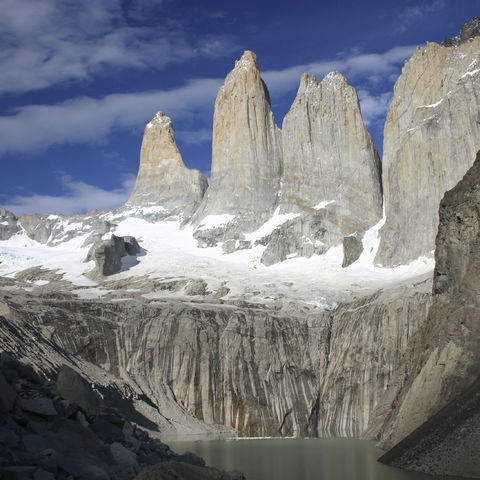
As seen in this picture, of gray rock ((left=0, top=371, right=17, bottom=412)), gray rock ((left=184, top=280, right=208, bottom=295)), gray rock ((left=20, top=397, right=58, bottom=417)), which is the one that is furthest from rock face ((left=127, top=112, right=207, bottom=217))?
gray rock ((left=0, top=371, right=17, bottom=412))

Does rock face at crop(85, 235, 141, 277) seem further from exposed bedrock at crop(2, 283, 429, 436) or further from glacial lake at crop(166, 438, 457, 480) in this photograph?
glacial lake at crop(166, 438, 457, 480)

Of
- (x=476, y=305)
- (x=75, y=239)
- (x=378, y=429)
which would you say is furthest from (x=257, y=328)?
(x=75, y=239)

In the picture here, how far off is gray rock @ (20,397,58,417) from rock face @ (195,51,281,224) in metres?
88.7

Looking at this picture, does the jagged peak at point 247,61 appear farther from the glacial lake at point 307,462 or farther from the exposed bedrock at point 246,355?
the glacial lake at point 307,462

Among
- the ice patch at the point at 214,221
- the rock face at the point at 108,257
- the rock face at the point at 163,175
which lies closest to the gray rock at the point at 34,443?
the rock face at the point at 108,257

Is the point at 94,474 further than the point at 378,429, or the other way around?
the point at 378,429

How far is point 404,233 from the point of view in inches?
3137

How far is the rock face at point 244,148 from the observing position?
346 ft

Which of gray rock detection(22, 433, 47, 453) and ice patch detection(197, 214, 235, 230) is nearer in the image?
gray rock detection(22, 433, 47, 453)

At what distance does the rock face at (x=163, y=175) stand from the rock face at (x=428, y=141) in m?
49.8

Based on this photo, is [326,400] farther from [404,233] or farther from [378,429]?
[404,233]

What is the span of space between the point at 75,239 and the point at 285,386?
7717 cm

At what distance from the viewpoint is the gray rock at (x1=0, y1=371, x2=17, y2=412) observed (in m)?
14.6

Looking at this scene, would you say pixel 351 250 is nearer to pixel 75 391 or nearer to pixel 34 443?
pixel 75 391
